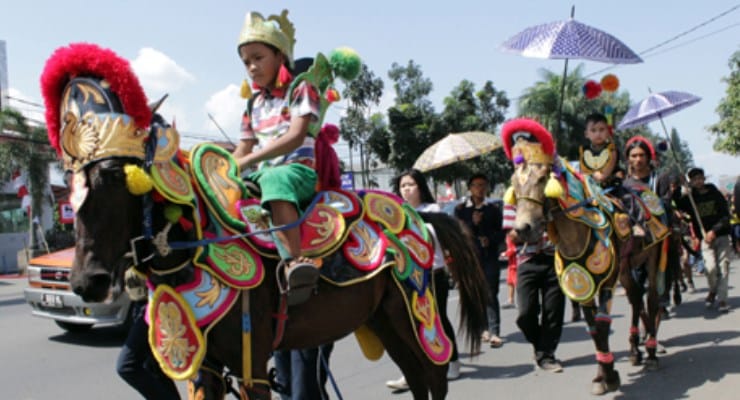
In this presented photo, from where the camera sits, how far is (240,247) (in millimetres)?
2959

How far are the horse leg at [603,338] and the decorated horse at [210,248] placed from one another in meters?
1.87

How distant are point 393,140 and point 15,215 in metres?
16.8

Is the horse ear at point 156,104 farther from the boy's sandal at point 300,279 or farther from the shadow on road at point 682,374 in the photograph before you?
the shadow on road at point 682,374

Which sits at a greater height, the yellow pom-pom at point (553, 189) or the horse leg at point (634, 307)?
the yellow pom-pom at point (553, 189)

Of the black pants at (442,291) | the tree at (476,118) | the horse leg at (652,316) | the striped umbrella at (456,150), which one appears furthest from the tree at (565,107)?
the black pants at (442,291)

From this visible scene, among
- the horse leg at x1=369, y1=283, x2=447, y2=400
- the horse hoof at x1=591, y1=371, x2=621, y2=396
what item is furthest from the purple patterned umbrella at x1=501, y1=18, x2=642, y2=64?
the horse leg at x1=369, y1=283, x2=447, y2=400

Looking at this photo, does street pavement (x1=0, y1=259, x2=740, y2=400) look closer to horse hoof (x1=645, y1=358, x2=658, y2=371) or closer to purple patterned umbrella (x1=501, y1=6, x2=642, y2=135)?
horse hoof (x1=645, y1=358, x2=658, y2=371)

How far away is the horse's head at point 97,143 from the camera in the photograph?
244 cm

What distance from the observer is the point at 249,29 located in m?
3.20

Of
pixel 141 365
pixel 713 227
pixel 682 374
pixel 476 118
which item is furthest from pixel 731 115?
pixel 141 365

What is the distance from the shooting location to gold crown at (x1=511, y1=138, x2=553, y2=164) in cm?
478

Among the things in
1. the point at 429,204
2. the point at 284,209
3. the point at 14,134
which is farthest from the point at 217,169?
the point at 14,134

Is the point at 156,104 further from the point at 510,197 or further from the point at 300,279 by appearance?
the point at 510,197

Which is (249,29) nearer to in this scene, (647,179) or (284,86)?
(284,86)
